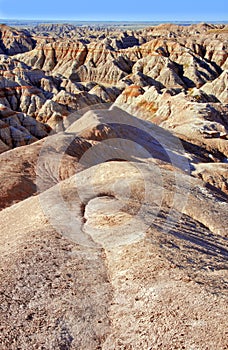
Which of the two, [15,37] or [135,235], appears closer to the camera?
[135,235]

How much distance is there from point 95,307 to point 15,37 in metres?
144

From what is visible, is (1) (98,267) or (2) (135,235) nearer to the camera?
(1) (98,267)

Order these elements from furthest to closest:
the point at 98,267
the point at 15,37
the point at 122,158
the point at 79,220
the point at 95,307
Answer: the point at 15,37 < the point at 122,158 < the point at 79,220 < the point at 98,267 < the point at 95,307

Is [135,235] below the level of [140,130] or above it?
above

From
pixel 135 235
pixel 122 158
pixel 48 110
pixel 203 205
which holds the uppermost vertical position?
pixel 135 235

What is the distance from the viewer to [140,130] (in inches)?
1517

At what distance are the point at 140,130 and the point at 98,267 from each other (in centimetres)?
2676

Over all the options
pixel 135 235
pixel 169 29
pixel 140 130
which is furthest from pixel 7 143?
pixel 169 29

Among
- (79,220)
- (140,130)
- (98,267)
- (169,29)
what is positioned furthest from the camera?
(169,29)

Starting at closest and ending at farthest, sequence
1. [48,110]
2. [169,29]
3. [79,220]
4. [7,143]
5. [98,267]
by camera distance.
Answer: [98,267] → [79,220] → [7,143] → [48,110] → [169,29]

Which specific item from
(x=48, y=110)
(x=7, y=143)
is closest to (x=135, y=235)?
(x=7, y=143)

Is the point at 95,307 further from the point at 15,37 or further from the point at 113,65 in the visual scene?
the point at 15,37

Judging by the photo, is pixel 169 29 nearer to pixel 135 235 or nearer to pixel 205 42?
pixel 205 42

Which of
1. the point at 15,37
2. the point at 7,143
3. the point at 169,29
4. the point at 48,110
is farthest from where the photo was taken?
the point at 169,29
